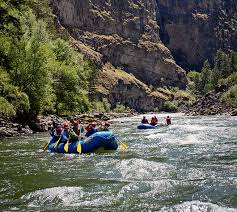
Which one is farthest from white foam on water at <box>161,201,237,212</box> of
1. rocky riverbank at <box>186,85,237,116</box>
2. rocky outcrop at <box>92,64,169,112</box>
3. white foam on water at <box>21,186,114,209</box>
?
rocky outcrop at <box>92,64,169,112</box>

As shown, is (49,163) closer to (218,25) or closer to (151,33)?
(151,33)

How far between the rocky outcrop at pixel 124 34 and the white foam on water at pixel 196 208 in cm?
12138

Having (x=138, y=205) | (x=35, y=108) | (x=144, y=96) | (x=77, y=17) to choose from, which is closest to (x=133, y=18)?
(x=77, y=17)

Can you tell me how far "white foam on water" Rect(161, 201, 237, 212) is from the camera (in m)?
9.12

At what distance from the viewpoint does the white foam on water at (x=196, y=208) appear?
912 centimetres

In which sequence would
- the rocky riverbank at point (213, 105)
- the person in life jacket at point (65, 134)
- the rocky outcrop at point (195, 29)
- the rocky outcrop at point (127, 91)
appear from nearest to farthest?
the person in life jacket at point (65, 134) → the rocky riverbank at point (213, 105) → the rocky outcrop at point (127, 91) → the rocky outcrop at point (195, 29)

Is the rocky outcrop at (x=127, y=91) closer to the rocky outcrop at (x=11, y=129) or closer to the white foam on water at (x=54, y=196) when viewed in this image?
the rocky outcrop at (x=11, y=129)

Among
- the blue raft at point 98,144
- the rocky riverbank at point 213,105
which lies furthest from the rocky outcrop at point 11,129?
the rocky riverbank at point 213,105

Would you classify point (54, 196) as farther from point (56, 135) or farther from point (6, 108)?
point (6, 108)

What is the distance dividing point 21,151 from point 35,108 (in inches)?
598

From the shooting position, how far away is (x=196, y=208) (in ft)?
30.5

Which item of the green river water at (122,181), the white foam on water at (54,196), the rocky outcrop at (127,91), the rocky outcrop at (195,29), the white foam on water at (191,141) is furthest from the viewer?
the rocky outcrop at (195,29)

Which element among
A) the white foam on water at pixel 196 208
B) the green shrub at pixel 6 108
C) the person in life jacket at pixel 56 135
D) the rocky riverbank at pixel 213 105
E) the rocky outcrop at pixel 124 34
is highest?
the rocky outcrop at pixel 124 34

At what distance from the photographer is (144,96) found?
129 m
